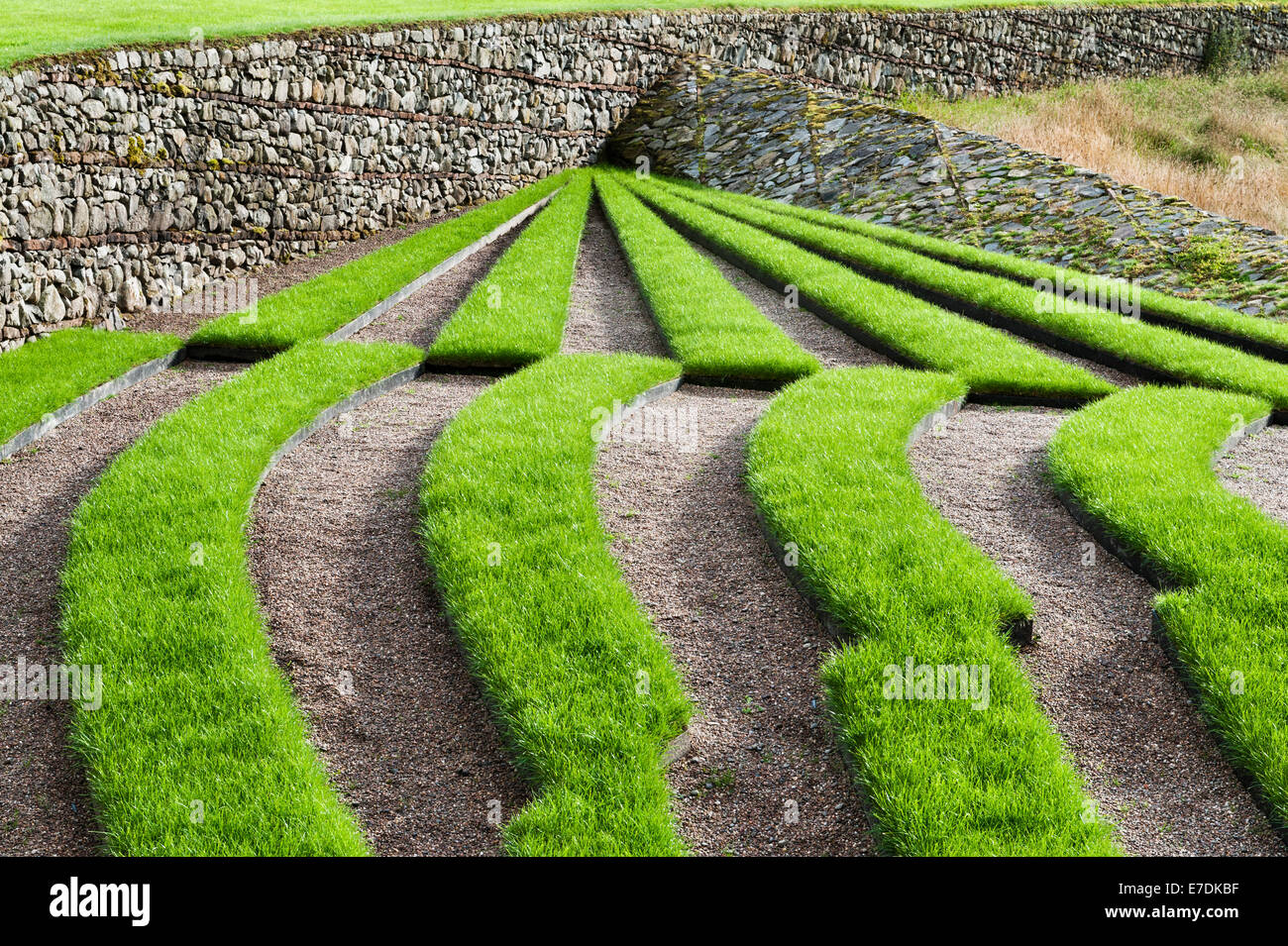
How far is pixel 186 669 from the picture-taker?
17.2ft

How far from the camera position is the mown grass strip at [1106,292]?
40.0 feet

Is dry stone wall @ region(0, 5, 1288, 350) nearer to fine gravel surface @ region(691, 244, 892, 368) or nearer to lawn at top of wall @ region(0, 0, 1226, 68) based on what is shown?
lawn at top of wall @ region(0, 0, 1226, 68)

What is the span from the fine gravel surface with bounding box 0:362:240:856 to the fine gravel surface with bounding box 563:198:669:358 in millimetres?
4181

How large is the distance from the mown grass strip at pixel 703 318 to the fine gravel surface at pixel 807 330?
368 millimetres

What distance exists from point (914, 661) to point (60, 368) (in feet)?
31.9

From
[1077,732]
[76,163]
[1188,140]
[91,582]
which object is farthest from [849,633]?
[1188,140]

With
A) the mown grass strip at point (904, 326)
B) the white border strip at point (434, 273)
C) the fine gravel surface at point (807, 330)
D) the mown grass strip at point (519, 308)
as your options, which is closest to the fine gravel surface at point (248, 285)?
the white border strip at point (434, 273)

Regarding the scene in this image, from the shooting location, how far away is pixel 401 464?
843cm

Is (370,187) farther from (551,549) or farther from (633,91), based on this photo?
(551,549)

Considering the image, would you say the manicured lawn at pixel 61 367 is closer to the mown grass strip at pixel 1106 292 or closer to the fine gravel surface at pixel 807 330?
the fine gravel surface at pixel 807 330

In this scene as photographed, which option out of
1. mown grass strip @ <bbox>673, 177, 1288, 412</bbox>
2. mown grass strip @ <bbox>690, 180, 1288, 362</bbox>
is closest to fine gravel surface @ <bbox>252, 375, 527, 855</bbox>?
mown grass strip @ <bbox>673, 177, 1288, 412</bbox>

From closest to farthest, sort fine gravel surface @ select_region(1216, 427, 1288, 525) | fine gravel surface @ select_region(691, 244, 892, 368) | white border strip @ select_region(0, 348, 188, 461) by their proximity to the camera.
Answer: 1. fine gravel surface @ select_region(1216, 427, 1288, 525)
2. white border strip @ select_region(0, 348, 188, 461)
3. fine gravel surface @ select_region(691, 244, 892, 368)

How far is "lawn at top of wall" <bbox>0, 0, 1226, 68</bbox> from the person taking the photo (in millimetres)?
14070

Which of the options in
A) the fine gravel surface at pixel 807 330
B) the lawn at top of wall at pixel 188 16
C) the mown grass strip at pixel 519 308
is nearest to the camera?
the mown grass strip at pixel 519 308
